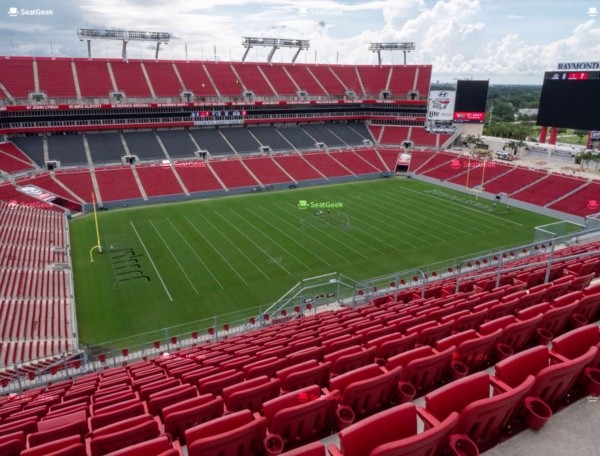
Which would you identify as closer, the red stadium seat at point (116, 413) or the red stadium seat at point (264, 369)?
the red stadium seat at point (116, 413)

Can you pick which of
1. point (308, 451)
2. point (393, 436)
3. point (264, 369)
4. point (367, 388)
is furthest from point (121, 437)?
point (393, 436)

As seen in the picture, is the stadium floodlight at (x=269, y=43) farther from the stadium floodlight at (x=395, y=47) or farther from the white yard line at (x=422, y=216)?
the white yard line at (x=422, y=216)

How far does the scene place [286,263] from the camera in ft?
91.2

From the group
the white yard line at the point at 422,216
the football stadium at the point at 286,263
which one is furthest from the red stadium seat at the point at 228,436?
the white yard line at the point at 422,216

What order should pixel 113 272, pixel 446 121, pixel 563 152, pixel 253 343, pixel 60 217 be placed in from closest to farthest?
pixel 253 343 < pixel 113 272 < pixel 60 217 < pixel 563 152 < pixel 446 121

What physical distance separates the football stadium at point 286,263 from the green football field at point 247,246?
223 millimetres

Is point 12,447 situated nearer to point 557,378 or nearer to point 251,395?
point 251,395

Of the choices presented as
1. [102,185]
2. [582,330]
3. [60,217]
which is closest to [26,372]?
[582,330]

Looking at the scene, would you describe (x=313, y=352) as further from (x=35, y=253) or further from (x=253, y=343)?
(x=35, y=253)

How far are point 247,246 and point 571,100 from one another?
1415 inches

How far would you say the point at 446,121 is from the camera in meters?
58.0

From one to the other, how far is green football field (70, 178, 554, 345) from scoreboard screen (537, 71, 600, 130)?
12.3m

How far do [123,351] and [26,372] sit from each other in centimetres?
348

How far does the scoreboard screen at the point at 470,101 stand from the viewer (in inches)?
2150
